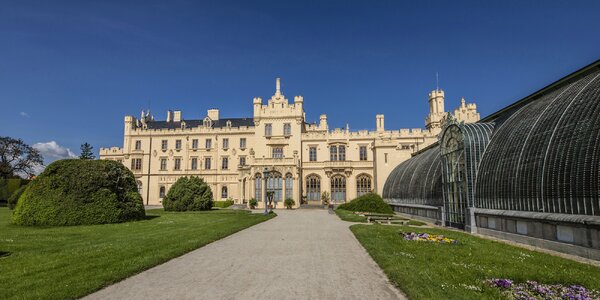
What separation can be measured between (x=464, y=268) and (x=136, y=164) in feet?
199

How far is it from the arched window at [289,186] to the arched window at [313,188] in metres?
4.34

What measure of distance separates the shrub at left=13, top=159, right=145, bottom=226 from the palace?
27154 mm


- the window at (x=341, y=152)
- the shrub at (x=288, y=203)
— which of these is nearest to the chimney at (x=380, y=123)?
the window at (x=341, y=152)

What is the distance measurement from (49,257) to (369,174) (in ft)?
145

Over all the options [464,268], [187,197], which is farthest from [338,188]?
[464,268]

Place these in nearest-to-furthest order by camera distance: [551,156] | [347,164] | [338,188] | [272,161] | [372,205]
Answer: [551,156] → [372,205] → [272,161] → [347,164] → [338,188]

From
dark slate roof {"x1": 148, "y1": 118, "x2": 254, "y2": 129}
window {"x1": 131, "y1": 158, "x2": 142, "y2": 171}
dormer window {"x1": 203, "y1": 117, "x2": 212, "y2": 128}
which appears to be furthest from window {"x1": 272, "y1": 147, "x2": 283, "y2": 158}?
window {"x1": 131, "y1": 158, "x2": 142, "y2": 171}

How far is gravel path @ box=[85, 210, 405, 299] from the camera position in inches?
256

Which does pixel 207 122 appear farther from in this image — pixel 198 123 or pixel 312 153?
pixel 312 153

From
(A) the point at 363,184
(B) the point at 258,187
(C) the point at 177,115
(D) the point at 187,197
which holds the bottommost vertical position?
(D) the point at 187,197

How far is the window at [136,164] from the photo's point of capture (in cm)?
5950

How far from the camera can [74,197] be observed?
19594 millimetres

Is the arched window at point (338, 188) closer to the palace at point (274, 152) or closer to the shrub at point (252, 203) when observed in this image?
the palace at point (274, 152)

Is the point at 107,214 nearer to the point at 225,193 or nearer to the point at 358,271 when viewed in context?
the point at 358,271
